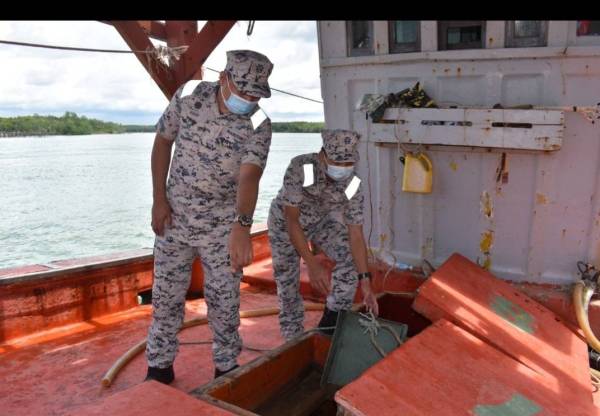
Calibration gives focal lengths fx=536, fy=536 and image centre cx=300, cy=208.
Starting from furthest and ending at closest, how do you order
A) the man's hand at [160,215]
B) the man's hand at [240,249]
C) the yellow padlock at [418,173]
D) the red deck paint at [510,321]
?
1. the yellow padlock at [418,173]
2. the red deck paint at [510,321]
3. the man's hand at [160,215]
4. the man's hand at [240,249]

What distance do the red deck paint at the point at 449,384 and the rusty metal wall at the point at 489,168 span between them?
51.5 inches

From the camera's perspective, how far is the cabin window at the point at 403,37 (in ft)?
13.4

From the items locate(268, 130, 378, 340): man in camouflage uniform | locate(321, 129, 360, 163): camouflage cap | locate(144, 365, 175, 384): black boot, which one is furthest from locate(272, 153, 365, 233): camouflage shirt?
locate(144, 365, 175, 384): black boot

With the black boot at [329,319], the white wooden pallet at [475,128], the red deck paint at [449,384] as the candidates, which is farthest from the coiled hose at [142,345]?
the red deck paint at [449,384]

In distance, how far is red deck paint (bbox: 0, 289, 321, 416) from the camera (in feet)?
10.8

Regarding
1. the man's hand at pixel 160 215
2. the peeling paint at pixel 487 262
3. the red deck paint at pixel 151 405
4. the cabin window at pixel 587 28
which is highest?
the cabin window at pixel 587 28

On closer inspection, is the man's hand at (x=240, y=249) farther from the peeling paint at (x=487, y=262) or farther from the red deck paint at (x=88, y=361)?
the peeling paint at (x=487, y=262)

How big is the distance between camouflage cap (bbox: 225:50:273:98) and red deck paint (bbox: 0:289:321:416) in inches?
73.8

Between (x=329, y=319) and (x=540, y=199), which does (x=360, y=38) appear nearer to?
(x=540, y=199)

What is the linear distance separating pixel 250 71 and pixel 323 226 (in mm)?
1363

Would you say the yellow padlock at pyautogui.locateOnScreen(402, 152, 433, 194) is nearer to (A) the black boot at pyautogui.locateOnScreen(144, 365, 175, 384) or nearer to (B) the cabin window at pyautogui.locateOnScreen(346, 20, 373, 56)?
(B) the cabin window at pyautogui.locateOnScreen(346, 20, 373, 56)

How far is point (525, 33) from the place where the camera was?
3.74 metres

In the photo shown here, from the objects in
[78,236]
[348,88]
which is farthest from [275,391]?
[78,236]

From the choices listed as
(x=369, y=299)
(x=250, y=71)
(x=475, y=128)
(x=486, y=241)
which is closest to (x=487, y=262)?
(x=486, y=241)
